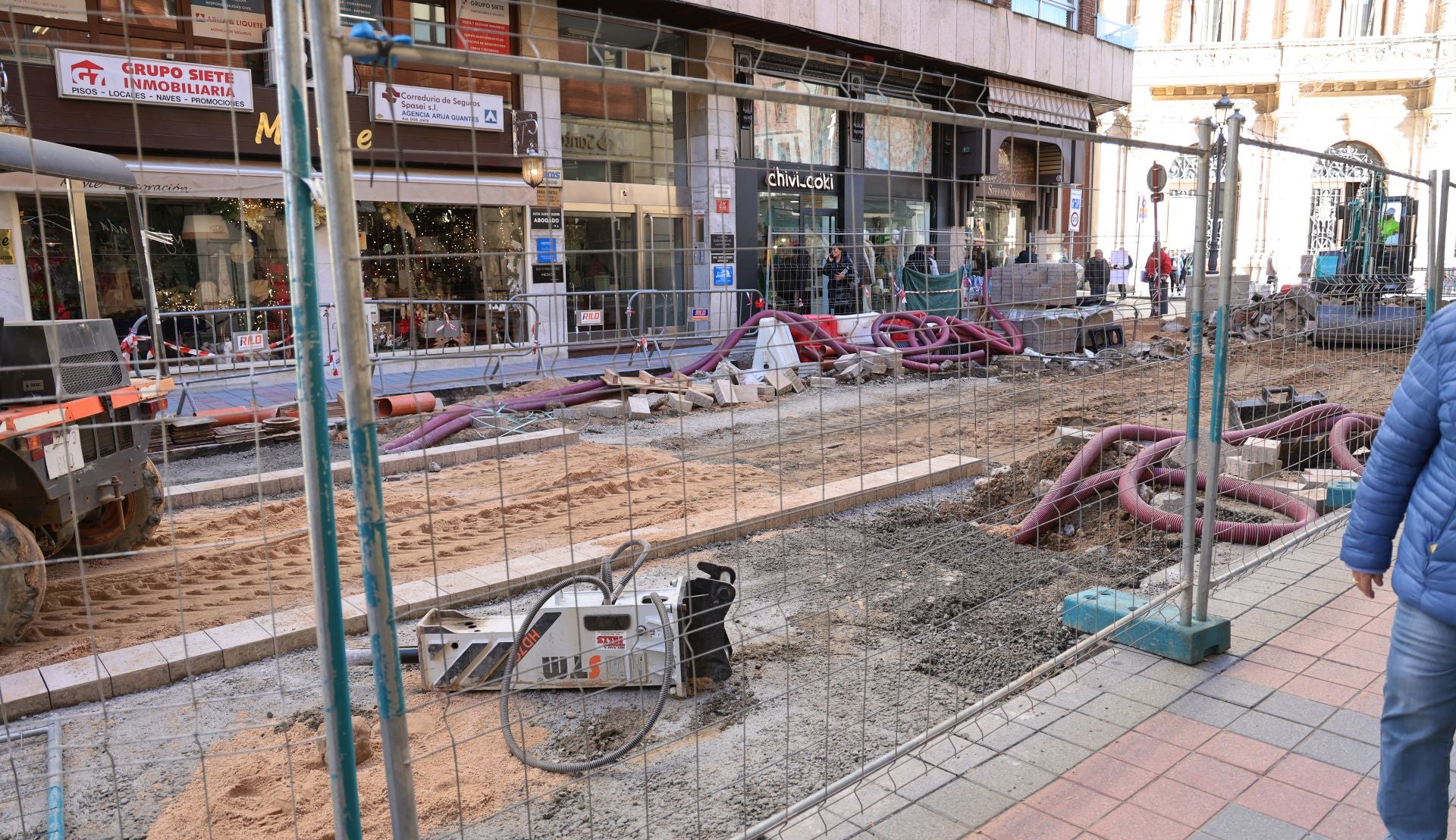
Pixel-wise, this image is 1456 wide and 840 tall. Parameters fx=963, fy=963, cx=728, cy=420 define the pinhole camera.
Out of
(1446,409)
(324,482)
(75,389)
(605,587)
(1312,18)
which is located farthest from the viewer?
(1312,18)

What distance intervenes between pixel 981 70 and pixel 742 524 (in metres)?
23.3

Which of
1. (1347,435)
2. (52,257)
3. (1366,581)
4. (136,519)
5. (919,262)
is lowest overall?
(136,519)

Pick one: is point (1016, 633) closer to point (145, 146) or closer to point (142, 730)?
point (142, 730)

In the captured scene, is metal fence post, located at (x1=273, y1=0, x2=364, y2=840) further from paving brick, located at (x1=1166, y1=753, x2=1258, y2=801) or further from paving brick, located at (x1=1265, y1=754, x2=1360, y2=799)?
paving brick, located at (x1=1265, y1=754, x2=1360, y2=799)

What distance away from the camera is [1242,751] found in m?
3.54

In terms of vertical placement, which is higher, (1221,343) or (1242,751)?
(1221,343)

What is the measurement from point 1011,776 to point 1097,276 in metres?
3.67

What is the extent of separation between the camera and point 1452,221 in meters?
32.4

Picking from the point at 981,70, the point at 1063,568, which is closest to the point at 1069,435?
the point at 1063,568

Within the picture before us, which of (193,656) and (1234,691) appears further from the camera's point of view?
(193,656)

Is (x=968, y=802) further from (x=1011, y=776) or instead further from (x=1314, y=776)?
(x=1314, y=776)

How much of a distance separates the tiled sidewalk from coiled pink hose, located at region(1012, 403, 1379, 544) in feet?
4.51

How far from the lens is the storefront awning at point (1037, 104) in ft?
85.5

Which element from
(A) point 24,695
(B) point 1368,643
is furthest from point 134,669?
(B) point 1368,643
